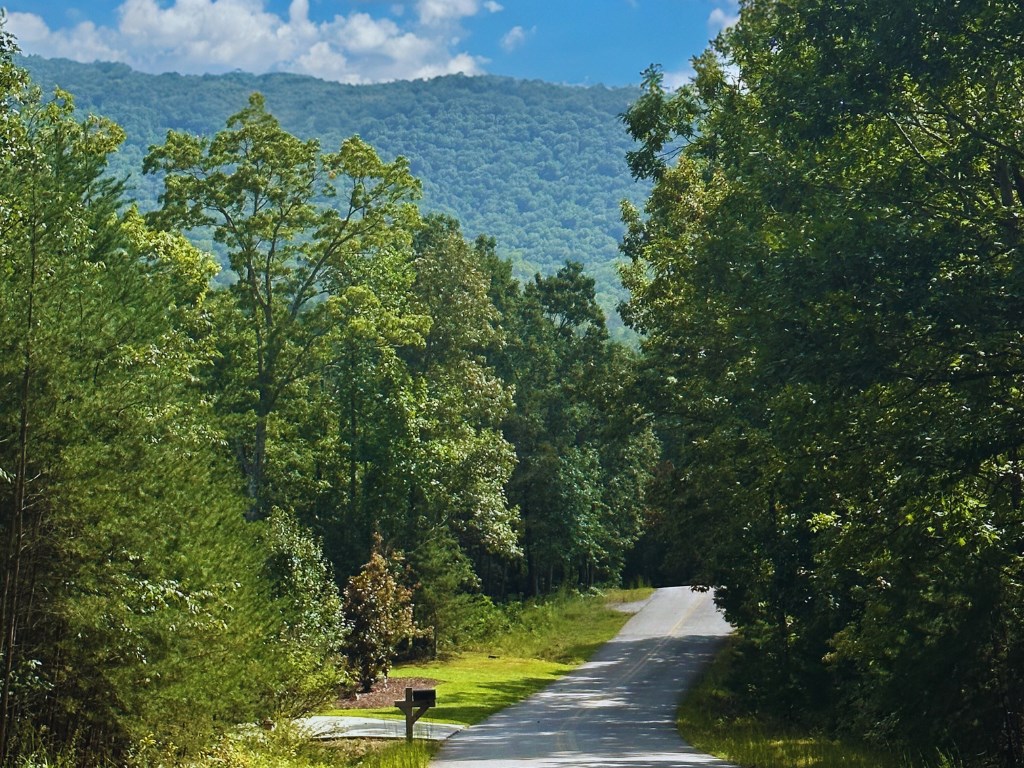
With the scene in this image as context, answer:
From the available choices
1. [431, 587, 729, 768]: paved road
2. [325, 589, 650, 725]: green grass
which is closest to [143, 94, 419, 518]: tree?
[325, 589, 650, 725]: green grass

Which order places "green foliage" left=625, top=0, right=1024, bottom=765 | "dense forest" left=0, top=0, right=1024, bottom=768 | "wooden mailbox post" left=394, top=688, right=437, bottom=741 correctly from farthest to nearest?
"wooden mailbox post" left=394, top=688, right=437, bottom=741, "dense forest" left=0, top=0, right=1024, bottom=768, "green foliage" left=625, top=0, right=1024, bottom=765

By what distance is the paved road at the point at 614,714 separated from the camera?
21.4 meters

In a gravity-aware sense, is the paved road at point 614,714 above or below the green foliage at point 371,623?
below

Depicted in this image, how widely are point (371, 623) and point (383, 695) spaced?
1994mm

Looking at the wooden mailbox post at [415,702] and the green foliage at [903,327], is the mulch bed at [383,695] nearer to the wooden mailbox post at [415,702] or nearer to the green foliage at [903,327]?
the wooden mailbox post at [415,702]

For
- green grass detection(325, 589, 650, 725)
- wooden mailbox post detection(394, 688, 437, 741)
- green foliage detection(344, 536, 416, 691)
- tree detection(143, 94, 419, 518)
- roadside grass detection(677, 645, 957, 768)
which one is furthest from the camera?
tree detection(143, 94, 419, 518)

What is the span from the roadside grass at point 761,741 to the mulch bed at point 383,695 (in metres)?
7.64

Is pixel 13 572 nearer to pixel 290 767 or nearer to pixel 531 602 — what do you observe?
pixel 290 767

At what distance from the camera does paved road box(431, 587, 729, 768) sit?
21.4 metres

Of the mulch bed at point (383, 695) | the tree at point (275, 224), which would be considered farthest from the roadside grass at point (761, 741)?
the tree at point (275, 224)

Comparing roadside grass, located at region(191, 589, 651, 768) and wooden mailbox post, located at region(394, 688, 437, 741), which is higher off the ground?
wooden mailbox post, located at region(394, 688, 437, 741)

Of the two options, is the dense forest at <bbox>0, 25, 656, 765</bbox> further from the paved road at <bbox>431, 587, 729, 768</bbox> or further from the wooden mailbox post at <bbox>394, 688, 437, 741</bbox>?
the paved road at <bbox>431, 587, 729, 768</bbox>

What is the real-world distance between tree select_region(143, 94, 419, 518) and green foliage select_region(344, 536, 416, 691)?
3.94 meters

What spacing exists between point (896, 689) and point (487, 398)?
107 ft
